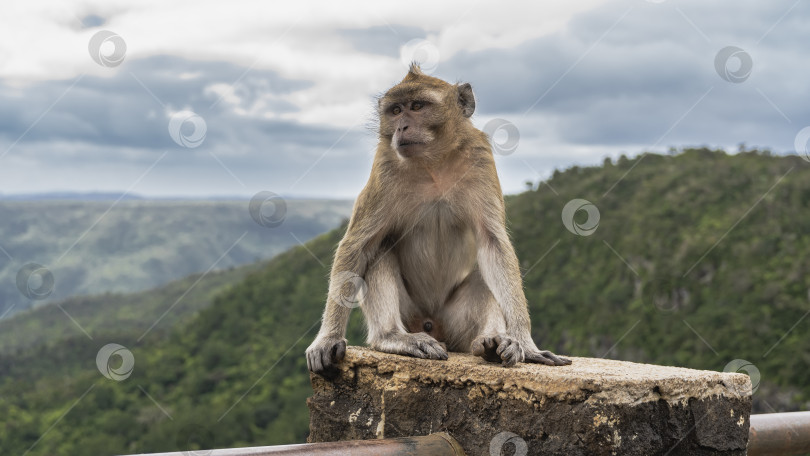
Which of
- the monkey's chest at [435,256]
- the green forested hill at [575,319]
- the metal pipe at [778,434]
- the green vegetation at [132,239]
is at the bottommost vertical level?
the metal pipe at [778,434]

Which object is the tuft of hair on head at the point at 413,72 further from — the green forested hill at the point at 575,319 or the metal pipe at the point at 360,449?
the green forested hill at the point at 575,319

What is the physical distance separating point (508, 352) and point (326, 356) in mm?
1057

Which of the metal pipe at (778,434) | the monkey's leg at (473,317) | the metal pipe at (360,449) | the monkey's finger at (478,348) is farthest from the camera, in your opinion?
the monkey's leg at (473,317)

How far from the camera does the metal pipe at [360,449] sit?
106 inches

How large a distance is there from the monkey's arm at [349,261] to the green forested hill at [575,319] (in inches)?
1351

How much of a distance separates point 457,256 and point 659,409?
2.19 metres

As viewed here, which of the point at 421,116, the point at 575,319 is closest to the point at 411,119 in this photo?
the point at 421,116

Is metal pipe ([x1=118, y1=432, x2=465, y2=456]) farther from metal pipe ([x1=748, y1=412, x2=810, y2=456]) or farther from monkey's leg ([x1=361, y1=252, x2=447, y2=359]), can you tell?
metal pipe ([x1=748, y1=412, x2=810, y2=456])

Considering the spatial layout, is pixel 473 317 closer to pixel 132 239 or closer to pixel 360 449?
pixel 360 449

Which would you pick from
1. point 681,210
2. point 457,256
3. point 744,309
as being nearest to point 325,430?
point 457,256

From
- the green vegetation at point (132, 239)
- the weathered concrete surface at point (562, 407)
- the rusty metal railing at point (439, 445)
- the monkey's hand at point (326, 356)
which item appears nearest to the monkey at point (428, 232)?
the monkey's hand at point (326, 356)

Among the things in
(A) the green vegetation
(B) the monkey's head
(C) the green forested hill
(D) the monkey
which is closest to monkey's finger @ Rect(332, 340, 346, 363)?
(D) the monkey

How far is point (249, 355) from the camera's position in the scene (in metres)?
55.1

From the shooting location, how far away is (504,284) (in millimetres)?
4871
